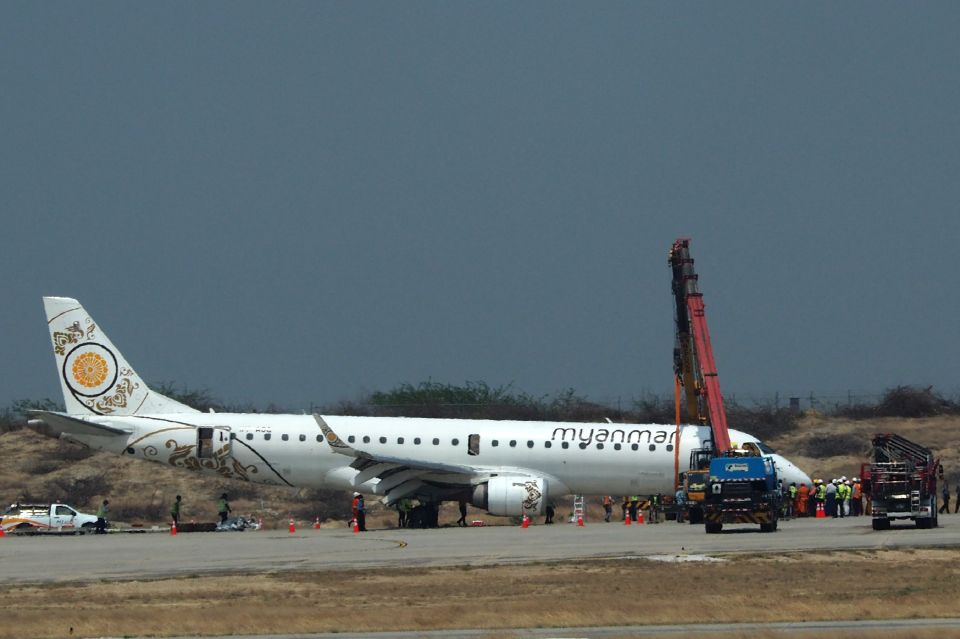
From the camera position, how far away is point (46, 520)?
46.6 metres

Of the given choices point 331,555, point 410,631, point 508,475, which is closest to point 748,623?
point 410,631

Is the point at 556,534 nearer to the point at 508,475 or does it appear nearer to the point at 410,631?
the point at 508,475

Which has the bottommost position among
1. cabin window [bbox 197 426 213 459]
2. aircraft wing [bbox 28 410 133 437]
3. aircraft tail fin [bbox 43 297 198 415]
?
cabin window [bbox 197 426 213 459]

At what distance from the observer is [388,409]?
74.1 m

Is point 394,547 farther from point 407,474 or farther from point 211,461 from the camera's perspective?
point 211,461

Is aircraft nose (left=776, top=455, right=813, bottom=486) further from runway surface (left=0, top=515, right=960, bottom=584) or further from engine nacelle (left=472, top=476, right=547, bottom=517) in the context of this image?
engine nacelle (left=472, top=476, right=547, bottom=517)

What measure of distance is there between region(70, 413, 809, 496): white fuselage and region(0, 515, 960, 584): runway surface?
318 centimetres

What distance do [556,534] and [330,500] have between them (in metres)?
22.8

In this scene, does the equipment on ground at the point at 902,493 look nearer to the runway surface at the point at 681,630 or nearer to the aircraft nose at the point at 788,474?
the aircraft nose at the point at 788,474

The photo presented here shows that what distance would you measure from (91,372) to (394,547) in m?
17.6

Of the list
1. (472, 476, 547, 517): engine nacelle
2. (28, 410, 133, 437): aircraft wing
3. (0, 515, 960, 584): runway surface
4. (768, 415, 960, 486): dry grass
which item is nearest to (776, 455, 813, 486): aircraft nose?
(0, 515, 960, 584): runway surface

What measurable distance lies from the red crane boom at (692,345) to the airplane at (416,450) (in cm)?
229

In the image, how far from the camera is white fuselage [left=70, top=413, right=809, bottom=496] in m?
43.3

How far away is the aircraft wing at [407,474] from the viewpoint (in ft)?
136
